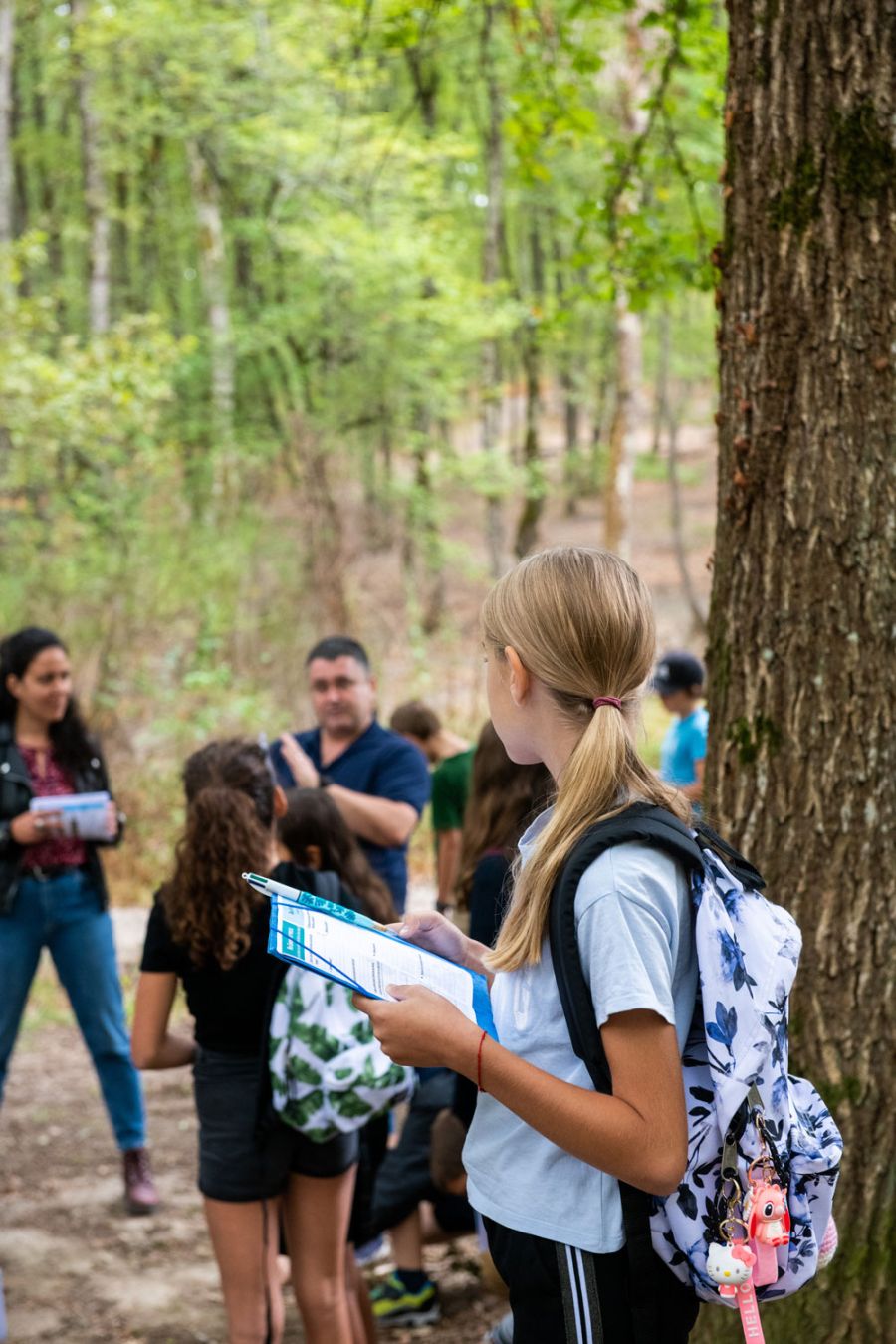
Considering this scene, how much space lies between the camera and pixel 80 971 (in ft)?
16.6

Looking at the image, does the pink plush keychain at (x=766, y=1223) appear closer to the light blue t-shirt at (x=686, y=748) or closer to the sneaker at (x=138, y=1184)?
the sneaker at (x=138, y=1184)

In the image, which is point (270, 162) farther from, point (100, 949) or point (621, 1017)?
point (621, 1017)

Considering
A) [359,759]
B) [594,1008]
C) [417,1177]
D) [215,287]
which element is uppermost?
[215,287]

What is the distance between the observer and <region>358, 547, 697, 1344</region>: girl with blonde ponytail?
160 centimetres

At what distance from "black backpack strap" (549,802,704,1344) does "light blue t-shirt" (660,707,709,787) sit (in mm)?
4435

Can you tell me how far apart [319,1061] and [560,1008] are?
151 cm

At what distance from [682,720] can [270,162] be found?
1485cm

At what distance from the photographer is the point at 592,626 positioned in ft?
5.79

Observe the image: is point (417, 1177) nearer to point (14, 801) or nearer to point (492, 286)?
point (14, 801)

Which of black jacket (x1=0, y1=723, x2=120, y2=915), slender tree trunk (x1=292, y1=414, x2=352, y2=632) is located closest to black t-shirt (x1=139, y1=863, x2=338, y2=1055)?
black jacket (x1=0, y1=723, x2=120, y2=915)

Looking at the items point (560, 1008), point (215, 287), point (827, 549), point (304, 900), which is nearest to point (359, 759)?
point (827, 549)

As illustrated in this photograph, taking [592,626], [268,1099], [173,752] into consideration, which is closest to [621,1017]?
[592,626]

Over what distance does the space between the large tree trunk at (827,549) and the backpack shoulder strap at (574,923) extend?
1.18 metres

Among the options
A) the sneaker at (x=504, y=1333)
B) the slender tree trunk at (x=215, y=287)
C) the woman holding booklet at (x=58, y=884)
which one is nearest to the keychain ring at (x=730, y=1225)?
the sneaker at (x=504, y=1333)
